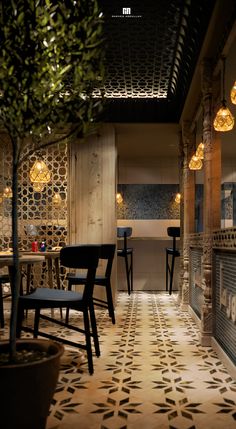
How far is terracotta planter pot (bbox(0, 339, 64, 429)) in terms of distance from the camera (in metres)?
1.98

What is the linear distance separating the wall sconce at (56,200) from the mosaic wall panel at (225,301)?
3257mm

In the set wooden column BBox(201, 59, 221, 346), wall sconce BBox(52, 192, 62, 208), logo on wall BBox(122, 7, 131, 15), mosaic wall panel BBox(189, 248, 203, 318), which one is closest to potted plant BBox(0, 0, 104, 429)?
logo on wall BBox(122, 7, 131, 15)

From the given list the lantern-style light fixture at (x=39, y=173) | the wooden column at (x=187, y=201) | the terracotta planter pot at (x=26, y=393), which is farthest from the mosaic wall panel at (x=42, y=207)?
the terracotta planter pot at (x=26, y=393)

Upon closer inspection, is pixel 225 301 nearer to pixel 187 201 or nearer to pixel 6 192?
pixel 187 201

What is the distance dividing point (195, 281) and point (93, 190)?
203 centimetres

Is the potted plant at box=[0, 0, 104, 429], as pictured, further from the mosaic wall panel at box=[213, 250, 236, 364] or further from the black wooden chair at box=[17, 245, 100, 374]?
the mosaic wall panel at box=[213, 250, 236, 364]

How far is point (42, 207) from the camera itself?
719cm

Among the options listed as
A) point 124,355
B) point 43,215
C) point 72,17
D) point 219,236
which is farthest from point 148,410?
point 43,215

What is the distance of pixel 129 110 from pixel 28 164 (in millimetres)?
1720

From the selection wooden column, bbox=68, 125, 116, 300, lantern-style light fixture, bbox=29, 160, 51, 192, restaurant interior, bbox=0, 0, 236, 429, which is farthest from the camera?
wooden column, bbox=68, 125, 116, 300

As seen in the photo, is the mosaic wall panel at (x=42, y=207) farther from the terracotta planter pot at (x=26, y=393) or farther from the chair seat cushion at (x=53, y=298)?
the terracotta planter pot at (x=26, y=393)

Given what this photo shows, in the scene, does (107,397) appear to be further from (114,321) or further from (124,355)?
(114,321)

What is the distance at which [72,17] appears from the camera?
2201mm

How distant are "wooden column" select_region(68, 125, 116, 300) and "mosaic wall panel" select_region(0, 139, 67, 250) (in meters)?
0.22
